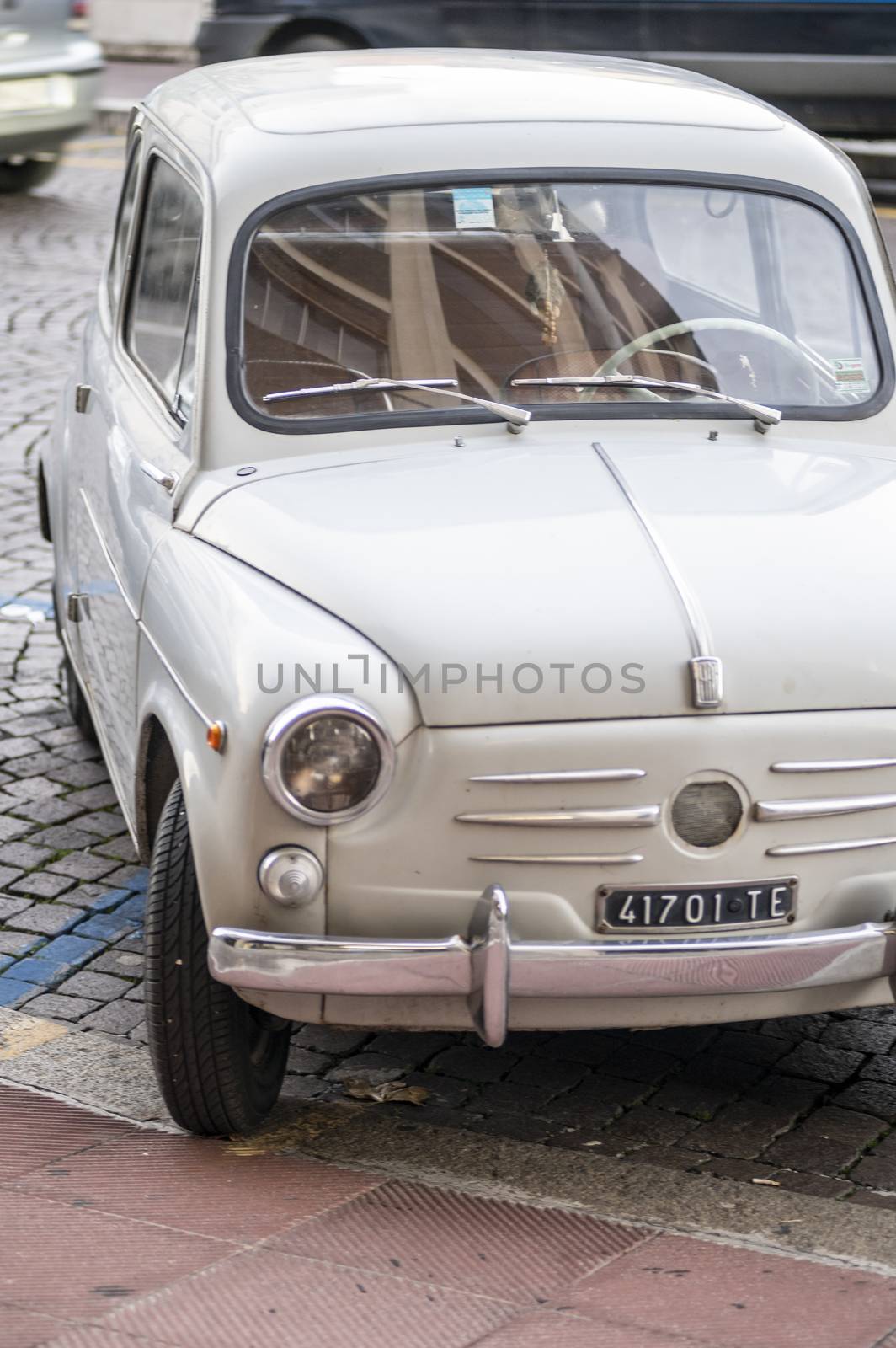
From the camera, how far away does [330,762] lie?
3.17 metres

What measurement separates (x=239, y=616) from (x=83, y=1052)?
4.06 feet

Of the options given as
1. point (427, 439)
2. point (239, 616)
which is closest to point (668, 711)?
point (239, 616)

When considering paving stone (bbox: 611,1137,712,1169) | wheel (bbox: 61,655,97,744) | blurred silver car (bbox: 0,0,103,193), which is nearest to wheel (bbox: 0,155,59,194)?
blurred silver car (bbox: 0,0,103,193)

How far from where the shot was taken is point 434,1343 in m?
2.91

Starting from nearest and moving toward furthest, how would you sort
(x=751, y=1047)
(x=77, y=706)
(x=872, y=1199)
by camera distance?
1. (x=872, y=1199)
2. (x=751, y=1047)
3. (x=77, y=706)

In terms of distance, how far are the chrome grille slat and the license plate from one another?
0.13 metres

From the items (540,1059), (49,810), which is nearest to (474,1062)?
(540,1059)

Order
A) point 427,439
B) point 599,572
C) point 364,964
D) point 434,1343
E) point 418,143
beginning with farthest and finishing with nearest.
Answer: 1. point 418,143
2. point 427,439
3. point 599,572
4. point 364,964
5. point 434,1343

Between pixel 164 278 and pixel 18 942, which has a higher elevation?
pixel 164 278

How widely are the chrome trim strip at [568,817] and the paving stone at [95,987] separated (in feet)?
→ 4.96

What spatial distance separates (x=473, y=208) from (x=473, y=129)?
0.22 m

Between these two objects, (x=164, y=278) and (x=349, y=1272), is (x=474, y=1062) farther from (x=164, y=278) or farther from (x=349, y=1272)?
(x=164, y=278)

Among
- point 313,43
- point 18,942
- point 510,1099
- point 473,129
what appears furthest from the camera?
point 313,43

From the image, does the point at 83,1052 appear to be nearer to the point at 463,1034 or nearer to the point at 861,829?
the point at 463,1034
